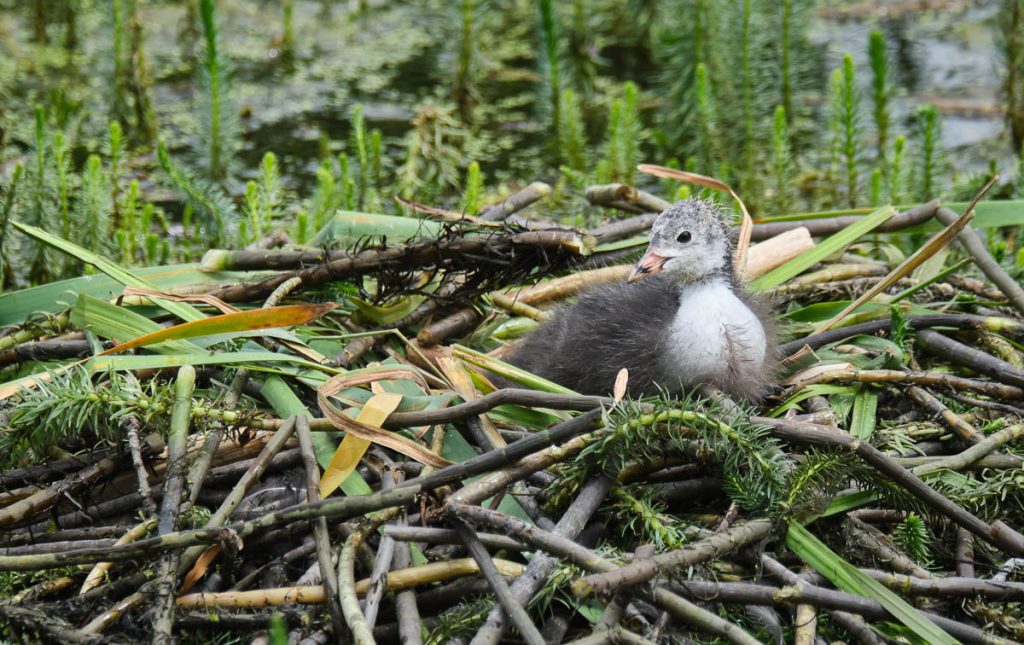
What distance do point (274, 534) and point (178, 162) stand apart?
423cm

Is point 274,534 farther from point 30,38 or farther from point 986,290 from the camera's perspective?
point 30,38

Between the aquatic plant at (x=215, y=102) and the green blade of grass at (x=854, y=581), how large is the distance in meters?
3.80

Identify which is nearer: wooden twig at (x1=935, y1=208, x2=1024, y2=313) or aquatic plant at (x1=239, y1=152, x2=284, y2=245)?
wooden twig at (x1=935, y1=208, x2=1024, y2=313)

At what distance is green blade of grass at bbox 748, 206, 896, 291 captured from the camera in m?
4.07

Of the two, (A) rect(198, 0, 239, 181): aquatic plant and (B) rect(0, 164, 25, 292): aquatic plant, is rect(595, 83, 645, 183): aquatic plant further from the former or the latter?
(B) rect(0, 164, 25, 292): aquatic plant

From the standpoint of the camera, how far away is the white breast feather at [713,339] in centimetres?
343

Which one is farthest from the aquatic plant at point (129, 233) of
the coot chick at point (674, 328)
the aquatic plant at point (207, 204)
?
the coot chick at point (674, 328)

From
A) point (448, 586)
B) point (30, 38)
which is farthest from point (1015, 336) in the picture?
point (30, 38)

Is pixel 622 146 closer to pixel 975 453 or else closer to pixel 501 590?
pixel 975 453

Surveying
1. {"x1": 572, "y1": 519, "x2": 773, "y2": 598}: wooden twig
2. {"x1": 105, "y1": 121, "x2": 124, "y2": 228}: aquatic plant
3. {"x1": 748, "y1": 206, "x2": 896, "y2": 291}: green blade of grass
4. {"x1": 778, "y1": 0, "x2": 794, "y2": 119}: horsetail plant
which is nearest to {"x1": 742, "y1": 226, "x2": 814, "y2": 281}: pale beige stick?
{"x1": 748, "y1": 206, "x2": 896, "y2": 291}: green blade of grass

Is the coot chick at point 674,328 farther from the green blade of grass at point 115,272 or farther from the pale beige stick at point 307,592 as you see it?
the green blade of grass at point 115,272

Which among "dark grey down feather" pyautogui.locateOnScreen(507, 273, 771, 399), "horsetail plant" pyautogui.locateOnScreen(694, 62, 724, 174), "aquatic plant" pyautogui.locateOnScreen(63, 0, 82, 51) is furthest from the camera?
"aquatic plant" pyautogui.locateOnScreen(63, 0, 82, 51)

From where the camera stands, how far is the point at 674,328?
3502 millimetres

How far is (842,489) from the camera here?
10.2 ft
